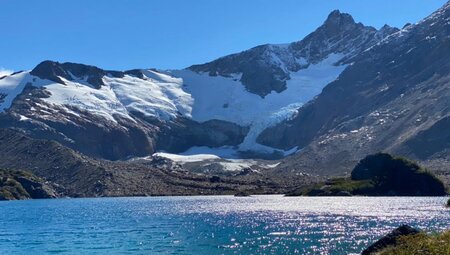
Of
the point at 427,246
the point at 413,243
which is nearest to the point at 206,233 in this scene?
the point at 413,243

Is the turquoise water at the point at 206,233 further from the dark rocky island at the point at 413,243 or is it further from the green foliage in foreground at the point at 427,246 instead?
the green foliage in foreground at the point at 427,246

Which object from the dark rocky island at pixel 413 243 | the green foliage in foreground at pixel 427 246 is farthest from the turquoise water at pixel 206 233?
the green foliage in foreground at pixel 427 246

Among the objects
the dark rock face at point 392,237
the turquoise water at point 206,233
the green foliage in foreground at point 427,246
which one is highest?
the green foliage in foreground at point 427,246

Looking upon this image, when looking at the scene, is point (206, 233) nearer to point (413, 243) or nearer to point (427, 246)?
point (413, 243)

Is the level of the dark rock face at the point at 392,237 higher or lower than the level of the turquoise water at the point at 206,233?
higher

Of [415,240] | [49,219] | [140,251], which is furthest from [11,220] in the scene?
[415,240]

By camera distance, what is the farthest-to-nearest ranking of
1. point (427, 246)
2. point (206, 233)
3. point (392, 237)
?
→ point (206, 233) → point (392, 237) → point (427, 246)

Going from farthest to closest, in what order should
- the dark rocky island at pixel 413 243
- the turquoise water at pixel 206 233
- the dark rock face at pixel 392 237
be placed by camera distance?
the turquoise water at pixel 206 233
the dark rock face at pixel 392 237
the dark rocky island at pixel 413 243

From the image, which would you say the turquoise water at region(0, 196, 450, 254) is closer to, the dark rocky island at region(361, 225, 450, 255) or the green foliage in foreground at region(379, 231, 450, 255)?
the dark rocky island at region(361, 225, 450, 255)

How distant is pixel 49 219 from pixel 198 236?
→ 57934mm

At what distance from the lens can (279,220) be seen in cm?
11194

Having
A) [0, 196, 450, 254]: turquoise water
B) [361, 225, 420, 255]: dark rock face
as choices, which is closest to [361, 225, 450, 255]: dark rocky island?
[361, 225, 420, 255]: dark rock face

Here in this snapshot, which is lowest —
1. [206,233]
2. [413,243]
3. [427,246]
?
[206,233]

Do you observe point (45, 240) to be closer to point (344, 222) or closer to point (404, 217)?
point (344, 222)
